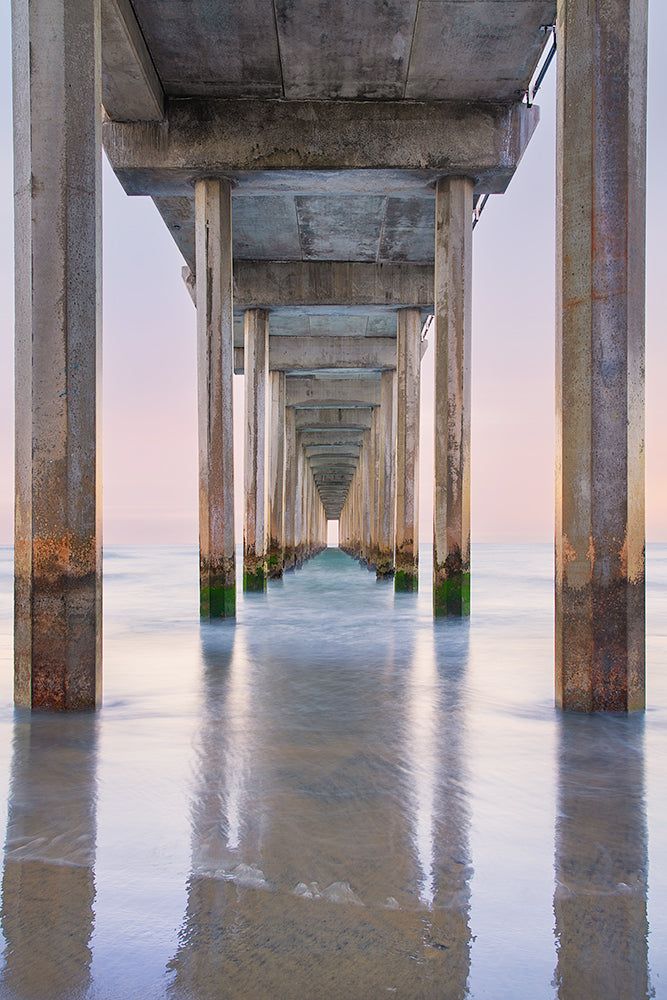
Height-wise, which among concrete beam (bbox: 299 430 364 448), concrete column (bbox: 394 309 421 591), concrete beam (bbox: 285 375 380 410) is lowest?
concrete column (bbox: 394 309 421 591)

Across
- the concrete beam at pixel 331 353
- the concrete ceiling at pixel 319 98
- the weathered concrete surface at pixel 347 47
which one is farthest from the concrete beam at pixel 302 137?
the concrete beam at pixel 331 353

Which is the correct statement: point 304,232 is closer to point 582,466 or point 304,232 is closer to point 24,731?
point 582,466

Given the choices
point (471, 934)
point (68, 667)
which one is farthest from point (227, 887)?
point (68, 667)

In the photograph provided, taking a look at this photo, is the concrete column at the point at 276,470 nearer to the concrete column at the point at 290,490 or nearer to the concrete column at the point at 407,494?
the concrete column at the point at 407,494

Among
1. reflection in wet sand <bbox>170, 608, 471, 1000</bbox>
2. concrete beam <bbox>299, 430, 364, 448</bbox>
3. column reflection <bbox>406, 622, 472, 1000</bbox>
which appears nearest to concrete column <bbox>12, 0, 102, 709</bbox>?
reflection in wet sand <bbox>170, 608, 471, 1000</bbox>

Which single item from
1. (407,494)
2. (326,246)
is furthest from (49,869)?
(326,246)

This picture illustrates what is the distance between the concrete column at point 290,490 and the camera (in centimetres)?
2550

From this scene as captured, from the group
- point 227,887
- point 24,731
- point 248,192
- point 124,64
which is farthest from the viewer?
point 248,192

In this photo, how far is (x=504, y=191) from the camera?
1189cm

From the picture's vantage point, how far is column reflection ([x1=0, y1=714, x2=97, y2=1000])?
2.02m

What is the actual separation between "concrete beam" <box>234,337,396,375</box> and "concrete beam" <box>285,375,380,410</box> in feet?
12.0

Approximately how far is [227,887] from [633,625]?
11.4 ft

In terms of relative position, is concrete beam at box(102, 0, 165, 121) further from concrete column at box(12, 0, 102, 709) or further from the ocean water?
the ocean water

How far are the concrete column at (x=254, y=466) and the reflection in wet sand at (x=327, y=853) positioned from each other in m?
10.3
